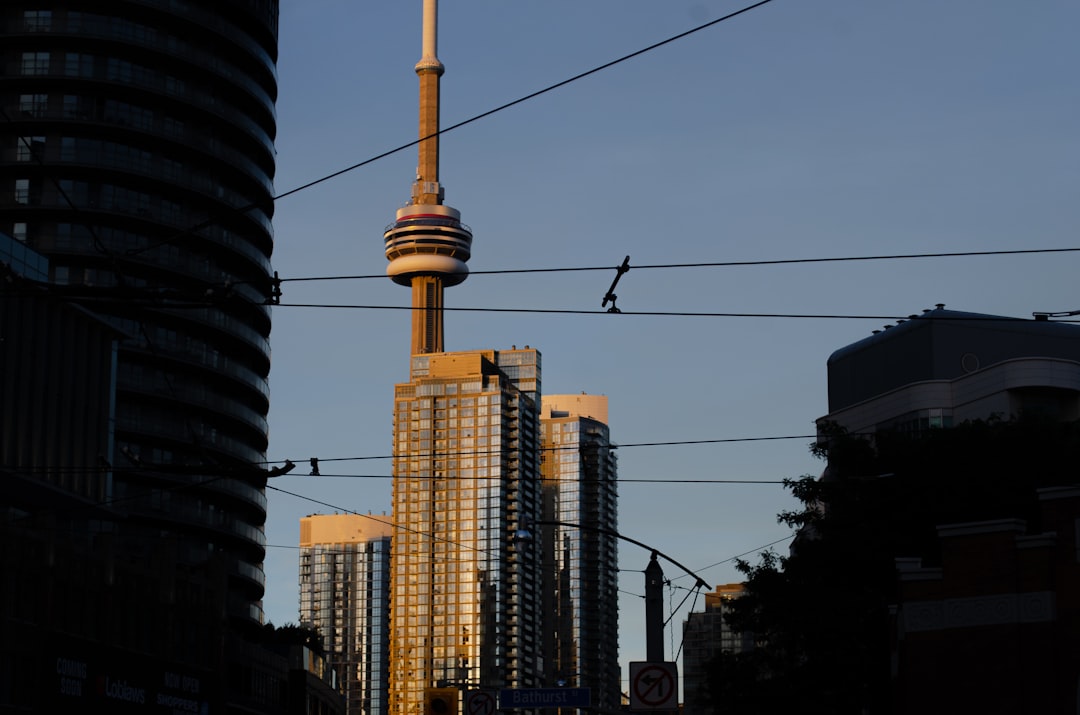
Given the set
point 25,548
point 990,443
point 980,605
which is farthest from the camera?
point 25,548

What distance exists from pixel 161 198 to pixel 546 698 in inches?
3397

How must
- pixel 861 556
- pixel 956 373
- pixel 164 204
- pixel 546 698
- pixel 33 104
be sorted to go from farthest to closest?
pixel 164 204
pixel 33 104
pixel 956 373
pixel 861 556
pixel 546 698

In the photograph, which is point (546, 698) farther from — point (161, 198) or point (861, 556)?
point (161, 198)

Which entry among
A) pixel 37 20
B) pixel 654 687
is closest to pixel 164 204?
pixel 37 20

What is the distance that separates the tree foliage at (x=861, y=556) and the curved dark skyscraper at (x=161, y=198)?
218 feet

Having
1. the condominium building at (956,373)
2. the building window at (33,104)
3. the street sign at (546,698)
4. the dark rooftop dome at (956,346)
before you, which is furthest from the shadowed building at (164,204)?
the street sign at (546,698)

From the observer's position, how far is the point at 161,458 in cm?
11825

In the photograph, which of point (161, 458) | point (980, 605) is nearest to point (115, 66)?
point (161, 458)

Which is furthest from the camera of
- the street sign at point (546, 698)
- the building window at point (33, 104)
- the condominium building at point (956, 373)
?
the building window at point (33, 104)

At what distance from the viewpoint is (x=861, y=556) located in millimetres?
50438

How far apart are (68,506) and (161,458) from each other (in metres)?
26.8

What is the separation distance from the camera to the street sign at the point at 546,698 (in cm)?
4053

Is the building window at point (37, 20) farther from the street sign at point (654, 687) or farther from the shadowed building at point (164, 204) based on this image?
the street sign at point (654, 687)

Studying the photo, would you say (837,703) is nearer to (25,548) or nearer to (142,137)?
(25,548)
